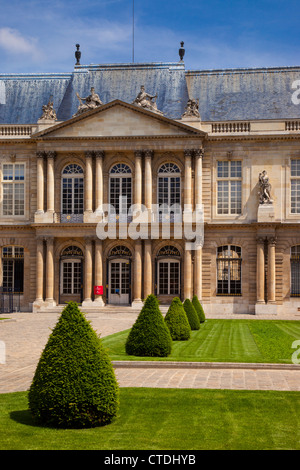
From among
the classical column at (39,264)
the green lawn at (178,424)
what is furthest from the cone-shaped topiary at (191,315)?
the classical column at (39,264)

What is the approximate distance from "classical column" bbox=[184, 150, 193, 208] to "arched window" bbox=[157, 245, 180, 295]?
341cm

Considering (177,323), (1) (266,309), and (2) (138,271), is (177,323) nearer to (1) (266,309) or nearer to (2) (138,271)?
(2) (138,271)

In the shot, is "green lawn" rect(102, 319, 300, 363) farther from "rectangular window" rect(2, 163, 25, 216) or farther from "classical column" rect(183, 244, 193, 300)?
"rectangular window" rect(2, 163, 25, 216)

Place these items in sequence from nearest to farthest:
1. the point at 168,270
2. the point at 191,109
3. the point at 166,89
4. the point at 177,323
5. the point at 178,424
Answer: the point at 178,424 < the point at 177,323 < the point at 191,109 < the point at 168,270 < the point at 166,89

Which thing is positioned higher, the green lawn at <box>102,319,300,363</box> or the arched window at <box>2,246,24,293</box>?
the arched window at <box>2,246,24,293</box>

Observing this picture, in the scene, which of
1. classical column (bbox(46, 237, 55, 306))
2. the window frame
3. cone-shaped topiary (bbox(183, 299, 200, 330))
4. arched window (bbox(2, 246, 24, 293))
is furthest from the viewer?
arched window (bbox(2, 246, 24, 293))

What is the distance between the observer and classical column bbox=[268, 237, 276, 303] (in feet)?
143

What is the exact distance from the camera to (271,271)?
4372cm

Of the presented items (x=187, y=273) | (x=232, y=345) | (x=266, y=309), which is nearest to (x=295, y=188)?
(x=266, y=309)

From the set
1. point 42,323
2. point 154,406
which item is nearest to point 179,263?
point 42,323

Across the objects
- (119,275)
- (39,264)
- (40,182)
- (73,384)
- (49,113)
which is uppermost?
(49,113)

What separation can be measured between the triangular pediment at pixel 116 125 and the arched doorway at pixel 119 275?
7902 millimetres

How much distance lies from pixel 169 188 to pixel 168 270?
561 cm

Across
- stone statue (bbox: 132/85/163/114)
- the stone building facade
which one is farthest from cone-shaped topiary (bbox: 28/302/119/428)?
stone statue (bbox: 132/85/163/114)
